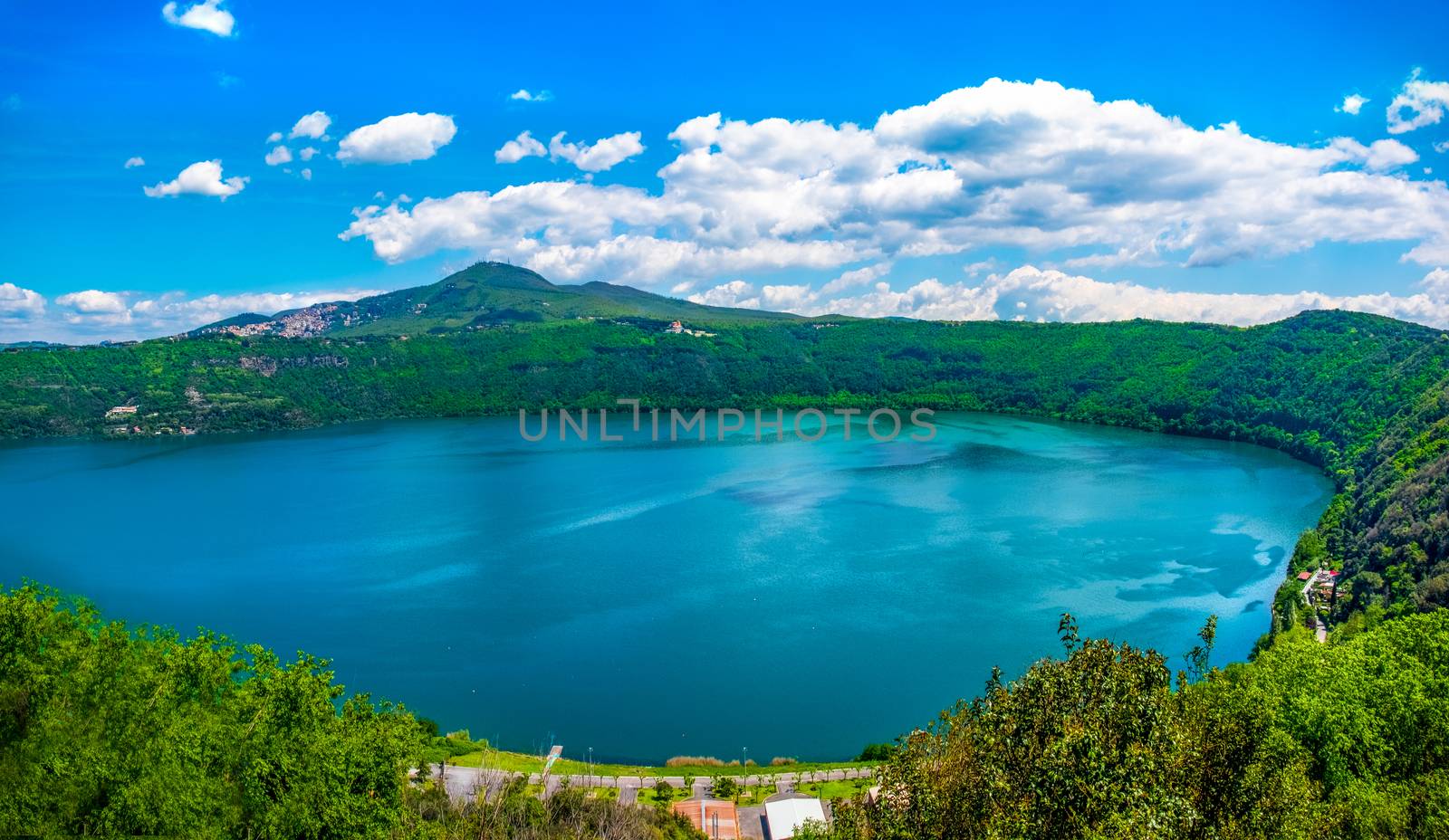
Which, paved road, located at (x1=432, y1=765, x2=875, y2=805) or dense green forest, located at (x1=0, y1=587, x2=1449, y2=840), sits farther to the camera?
paved road, located at (x1=432, y1=765, x2=875, y2=805)

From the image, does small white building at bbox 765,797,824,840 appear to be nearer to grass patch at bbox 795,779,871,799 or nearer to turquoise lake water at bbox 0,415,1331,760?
grass patch at bbox 795,779,871,799

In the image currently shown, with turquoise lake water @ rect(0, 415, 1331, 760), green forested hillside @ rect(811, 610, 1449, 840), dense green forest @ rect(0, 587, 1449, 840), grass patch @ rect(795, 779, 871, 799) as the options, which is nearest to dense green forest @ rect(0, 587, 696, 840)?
dense green forest @ rect(0, 587, 1449, 840)

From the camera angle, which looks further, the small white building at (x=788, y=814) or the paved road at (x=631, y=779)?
the paved road at (x=631, y=779)

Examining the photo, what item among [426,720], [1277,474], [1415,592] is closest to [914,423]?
[1277,474]

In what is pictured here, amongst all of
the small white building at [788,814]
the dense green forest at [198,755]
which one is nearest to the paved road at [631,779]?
the small white building at [788,814]

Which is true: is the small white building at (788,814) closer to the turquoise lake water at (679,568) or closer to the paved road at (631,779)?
the paved road at (631,779)
